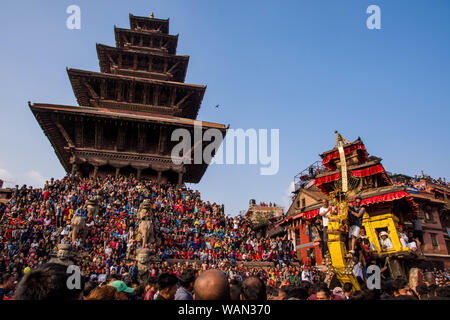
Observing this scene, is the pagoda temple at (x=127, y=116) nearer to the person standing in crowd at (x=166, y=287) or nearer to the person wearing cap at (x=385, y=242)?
the person wearing cap at (x=385, y=242)

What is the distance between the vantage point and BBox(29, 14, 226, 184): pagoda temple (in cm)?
2373

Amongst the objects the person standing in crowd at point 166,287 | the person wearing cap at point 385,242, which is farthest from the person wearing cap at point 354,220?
the person standing in crowd at point 166,287

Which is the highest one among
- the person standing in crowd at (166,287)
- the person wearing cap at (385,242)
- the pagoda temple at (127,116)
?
the pagoda temple at (127,116)

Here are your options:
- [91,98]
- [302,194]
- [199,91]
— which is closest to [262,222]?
[302,194]

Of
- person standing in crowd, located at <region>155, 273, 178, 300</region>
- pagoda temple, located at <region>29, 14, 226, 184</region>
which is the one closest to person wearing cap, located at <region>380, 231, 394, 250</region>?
person standing in crowd, located at <region>155, 273, 178, 300</region>

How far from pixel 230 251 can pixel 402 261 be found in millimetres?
7774

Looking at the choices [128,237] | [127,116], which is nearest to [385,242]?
[128,237]

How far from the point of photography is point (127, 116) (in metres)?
24.0

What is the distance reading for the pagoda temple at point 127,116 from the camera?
2373 centimetres

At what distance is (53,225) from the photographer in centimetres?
1504

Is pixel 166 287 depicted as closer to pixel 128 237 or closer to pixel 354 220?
pixel 354 220

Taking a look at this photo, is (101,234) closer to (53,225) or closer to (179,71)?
(53,225)

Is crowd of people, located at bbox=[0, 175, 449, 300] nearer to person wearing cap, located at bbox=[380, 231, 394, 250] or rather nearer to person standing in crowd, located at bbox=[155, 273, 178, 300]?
person wearing cap, located at bbox=[380, 231, 394, 250]
